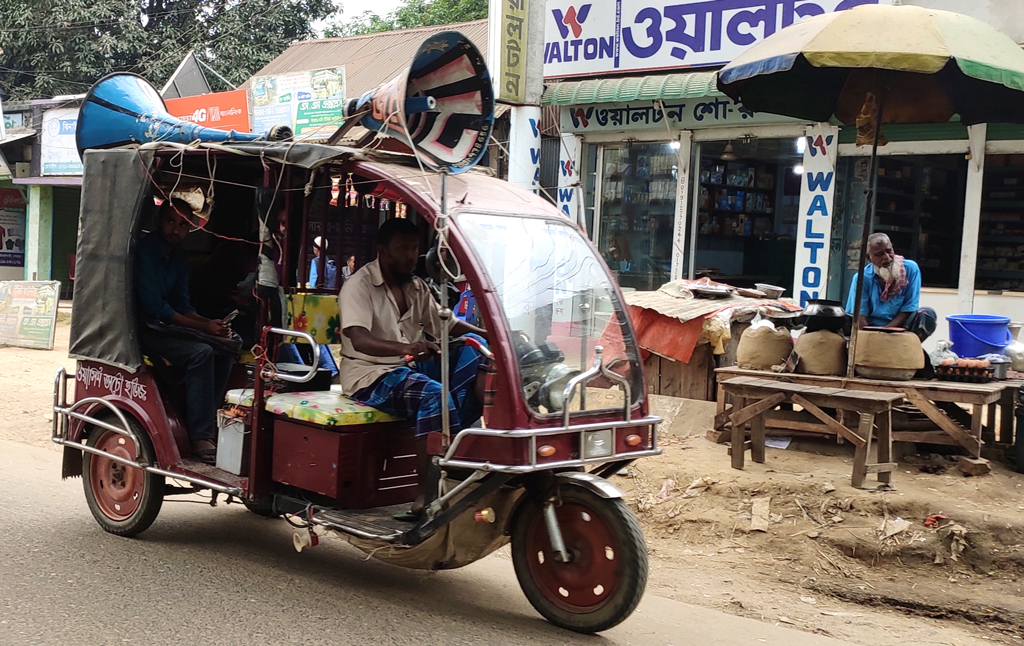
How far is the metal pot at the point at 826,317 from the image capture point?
7.73 m

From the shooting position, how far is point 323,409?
4895 millimetres

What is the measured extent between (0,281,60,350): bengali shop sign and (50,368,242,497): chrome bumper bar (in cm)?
917

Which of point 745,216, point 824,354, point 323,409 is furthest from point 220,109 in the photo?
point 323,409

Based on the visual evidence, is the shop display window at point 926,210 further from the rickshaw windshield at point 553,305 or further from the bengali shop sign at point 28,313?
the bengali shop sign at point 28,313

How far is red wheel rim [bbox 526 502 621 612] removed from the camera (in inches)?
171

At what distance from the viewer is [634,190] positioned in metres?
13.3

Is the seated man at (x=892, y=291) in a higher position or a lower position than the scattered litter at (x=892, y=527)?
higher

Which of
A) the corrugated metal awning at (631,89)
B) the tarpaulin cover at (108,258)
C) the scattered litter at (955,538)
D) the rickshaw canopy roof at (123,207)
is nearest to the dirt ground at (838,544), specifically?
the scattered litter at (955,538)

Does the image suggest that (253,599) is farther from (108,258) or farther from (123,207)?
(123,207)

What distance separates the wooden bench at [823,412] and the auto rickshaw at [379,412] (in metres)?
2.66

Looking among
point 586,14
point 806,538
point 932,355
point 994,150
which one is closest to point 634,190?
point 586,14

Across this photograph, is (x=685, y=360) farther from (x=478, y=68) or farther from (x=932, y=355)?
(x=478, y=68)

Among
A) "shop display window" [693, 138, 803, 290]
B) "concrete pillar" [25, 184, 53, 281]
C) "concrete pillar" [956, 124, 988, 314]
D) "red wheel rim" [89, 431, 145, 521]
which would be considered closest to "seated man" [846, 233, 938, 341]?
"concrete pillar" [956, 124, 988, 314]

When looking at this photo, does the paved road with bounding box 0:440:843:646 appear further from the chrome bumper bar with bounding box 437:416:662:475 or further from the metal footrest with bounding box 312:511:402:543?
the chrome bumper bar with bounding box 437:416:662:475
